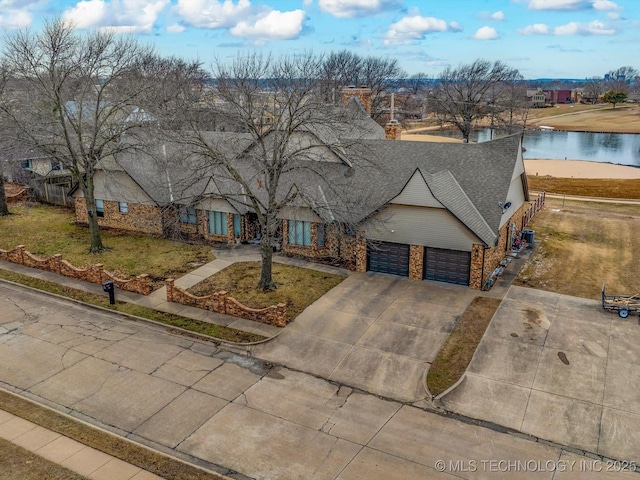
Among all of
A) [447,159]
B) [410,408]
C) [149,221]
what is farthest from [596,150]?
[410,408]

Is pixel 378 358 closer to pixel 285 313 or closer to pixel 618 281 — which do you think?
pixel 285 313

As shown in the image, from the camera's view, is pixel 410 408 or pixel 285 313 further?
pixel 285 313

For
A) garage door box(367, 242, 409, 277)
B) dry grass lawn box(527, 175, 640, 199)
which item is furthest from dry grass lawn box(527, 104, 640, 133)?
garage door box(367, 242, 409, 277)

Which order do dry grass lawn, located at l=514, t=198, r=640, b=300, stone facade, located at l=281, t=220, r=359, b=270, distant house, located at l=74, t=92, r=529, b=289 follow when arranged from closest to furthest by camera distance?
distant house, located at l=74, t=92, r=529, b=289
dry grass lawn, located at l=514, t=198, r=640, b=300
stone facade, located at l=281, t=220, r=359, b=270

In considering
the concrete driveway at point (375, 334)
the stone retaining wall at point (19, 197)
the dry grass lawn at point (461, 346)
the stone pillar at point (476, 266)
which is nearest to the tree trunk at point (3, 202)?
the stone retaining wall at point (19, 197)

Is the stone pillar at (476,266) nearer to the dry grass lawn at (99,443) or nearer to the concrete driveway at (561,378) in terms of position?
the concrete driveway at (561,378)

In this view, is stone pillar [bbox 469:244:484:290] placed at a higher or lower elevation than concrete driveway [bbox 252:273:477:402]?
higher

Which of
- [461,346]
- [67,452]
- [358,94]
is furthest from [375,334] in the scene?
[358,94]

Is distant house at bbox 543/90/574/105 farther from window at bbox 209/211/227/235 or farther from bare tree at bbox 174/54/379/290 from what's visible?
window at bbox 209/211/227/235
